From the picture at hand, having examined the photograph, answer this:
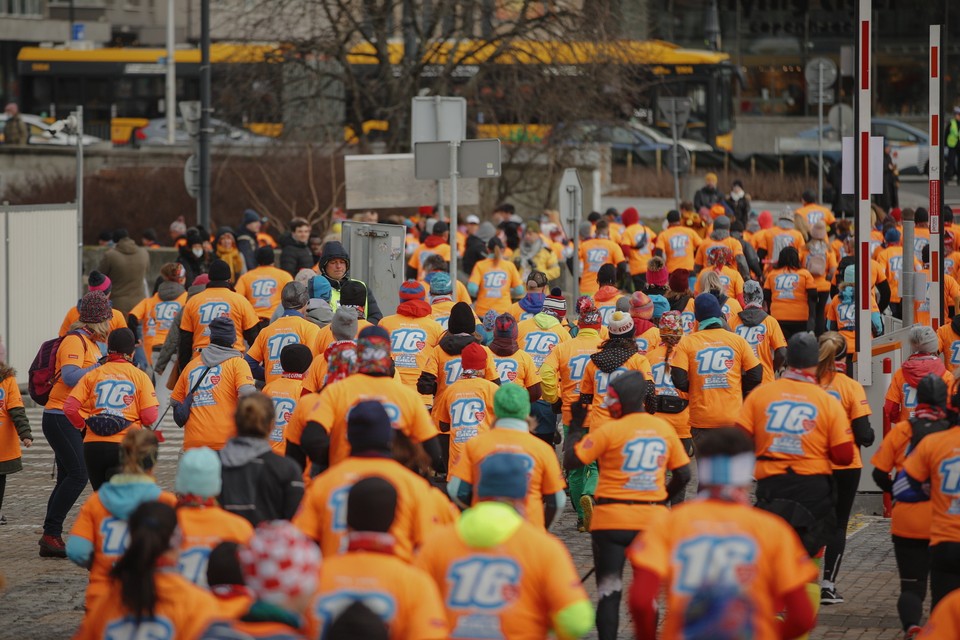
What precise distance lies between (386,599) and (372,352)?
297 centimetres

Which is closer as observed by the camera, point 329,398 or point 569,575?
point 569,575

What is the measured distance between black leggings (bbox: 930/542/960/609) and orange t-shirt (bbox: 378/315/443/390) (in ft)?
15.2

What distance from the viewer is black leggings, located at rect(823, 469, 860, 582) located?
9203mm

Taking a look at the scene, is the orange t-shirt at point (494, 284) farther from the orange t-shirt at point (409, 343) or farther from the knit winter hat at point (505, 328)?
the knit winter hat at point (505, 328)

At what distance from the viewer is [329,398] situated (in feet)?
27.0

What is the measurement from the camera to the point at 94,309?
1112cm

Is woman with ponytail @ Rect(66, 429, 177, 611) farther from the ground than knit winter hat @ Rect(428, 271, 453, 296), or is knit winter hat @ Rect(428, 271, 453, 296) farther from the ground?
knit winter hat @ Rect(428, 271, 453, 296)

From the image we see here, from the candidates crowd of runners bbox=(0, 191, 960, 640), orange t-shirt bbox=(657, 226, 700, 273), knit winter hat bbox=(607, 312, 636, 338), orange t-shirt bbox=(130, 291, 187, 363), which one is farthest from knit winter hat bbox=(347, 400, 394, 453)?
orange t-shirt bbox=(657, 226, 700, 273)

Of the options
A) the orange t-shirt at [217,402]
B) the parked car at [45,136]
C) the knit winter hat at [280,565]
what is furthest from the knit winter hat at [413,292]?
the parked car at [45,136]

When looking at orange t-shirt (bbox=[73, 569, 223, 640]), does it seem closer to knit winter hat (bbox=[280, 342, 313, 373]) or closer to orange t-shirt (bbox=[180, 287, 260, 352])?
knit winter hat (bbox=[280, 342, 313, 373])

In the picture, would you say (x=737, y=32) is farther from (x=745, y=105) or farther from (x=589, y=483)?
(x=589, y=483)

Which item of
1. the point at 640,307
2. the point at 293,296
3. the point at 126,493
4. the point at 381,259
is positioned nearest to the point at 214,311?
the point at 293,296

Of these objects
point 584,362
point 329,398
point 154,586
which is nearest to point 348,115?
point 584,362

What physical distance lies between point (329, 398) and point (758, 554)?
3313 millimetres
